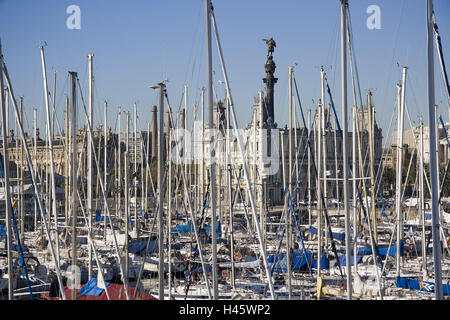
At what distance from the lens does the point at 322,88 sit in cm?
2053

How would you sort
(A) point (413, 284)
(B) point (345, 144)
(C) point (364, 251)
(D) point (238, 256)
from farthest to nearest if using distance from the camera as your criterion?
(C) point (364, 251) < (D) point (238, 256) < (A) point (413, 284) < (B) point (345, 144)

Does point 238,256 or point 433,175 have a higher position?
point 433,175

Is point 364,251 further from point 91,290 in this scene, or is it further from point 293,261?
point 91,290

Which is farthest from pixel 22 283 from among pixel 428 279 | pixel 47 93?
pixel 428 279

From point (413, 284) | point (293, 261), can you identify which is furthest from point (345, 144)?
point (293, 261)

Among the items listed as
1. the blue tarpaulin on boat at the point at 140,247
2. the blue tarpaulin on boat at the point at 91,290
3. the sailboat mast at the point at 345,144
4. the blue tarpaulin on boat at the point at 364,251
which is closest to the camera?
the sailboat mast at the point at 345,144

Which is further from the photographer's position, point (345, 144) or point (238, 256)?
point (238, 256)

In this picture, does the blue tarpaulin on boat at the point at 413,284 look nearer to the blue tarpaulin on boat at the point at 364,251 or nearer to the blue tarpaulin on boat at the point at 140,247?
the blue tarpaulin on boat at the point at 364,251

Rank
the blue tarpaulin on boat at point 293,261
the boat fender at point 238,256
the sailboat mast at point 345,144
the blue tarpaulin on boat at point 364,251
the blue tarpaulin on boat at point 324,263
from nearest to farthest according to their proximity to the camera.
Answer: the sailboat mast at point 345,144
the blue tarpaulin on boat at point 293,261
the blue tarpaulin on boat at point 324,263
the boat fender at point 238,256
the blue tarpaulin on boat at point 364,251

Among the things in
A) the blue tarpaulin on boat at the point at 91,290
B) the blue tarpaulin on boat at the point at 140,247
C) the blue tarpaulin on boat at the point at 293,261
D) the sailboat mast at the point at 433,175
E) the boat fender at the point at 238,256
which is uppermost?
the sailboat mast at the point at 433,175

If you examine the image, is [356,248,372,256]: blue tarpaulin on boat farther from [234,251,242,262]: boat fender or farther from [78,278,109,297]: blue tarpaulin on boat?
[78,278,109,297]: blue tarpaulin on boat

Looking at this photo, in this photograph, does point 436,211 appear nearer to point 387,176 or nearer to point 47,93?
point 47,93

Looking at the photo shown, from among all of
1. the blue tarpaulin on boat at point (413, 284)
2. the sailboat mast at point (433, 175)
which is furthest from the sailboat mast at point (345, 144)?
the blue tarpaulin on boat at point (413, 284)

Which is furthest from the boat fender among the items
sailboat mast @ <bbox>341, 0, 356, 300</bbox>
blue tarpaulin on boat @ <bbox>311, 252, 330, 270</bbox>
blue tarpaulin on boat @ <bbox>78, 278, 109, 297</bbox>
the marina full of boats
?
sailboat mast @ <bbox>341, 0, 356, 300</bbox>
